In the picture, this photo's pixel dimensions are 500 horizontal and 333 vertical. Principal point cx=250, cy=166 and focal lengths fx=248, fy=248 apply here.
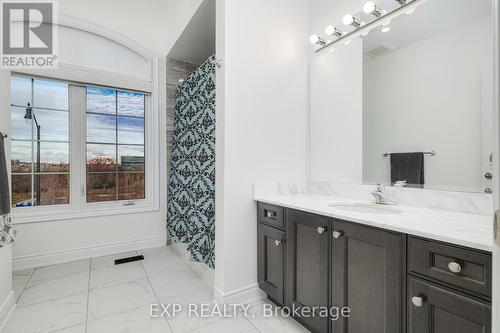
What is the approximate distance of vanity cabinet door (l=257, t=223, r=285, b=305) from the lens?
67.3 inches

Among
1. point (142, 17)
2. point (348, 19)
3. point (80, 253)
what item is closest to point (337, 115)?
point (348, 19)

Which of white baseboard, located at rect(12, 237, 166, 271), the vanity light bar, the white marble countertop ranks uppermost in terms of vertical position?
the vanity light bar

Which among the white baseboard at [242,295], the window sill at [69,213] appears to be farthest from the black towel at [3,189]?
the white baseboard at [242,295]

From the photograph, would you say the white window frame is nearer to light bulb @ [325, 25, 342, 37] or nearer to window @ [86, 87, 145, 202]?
window @ [86, 87, 145, 202]

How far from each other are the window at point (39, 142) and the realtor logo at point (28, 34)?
7.9 inches

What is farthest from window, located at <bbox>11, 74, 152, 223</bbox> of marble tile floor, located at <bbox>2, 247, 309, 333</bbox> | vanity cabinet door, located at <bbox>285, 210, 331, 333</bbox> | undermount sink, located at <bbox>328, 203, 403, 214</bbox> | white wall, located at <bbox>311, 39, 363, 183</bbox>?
undermount sink, located at <bbox>328, 203, 403, 214</bbox>

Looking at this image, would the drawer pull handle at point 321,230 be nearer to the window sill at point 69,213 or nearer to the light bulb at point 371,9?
the light bulb at point 371,9

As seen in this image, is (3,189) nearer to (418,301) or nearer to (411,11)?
(418,301)

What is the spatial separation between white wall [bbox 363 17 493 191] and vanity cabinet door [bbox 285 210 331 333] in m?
0.68

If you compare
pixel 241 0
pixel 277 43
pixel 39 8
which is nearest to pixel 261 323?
pixel 277 43

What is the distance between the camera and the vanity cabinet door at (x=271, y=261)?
1709 mm

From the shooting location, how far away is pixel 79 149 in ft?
9.25

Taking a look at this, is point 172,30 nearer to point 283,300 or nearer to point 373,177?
point 373,177

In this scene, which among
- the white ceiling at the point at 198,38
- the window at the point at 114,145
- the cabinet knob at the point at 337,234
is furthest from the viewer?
the window at the point at 114,145
